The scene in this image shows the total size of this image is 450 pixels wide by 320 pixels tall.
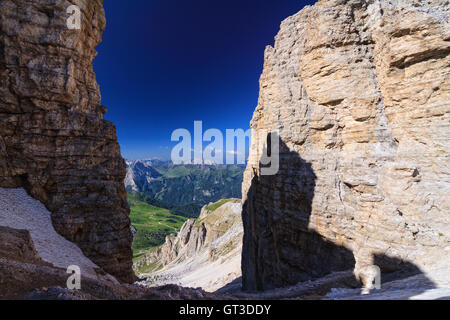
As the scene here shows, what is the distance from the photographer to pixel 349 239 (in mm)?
19922

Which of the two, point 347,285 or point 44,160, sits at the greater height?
point 44,160

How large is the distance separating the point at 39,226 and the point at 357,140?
34.5m

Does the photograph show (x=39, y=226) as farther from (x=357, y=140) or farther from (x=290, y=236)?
(x=357, y=140)

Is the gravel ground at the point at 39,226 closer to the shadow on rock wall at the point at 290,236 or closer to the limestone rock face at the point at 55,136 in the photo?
the limestone rock face at the point at 55,136

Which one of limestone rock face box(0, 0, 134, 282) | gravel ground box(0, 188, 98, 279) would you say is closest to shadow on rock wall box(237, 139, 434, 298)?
limestone rock face box(0, 0, 134, 282)

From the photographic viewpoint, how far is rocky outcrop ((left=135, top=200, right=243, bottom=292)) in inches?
2484

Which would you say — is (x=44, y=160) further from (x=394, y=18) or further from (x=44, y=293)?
(x=394, y=18)

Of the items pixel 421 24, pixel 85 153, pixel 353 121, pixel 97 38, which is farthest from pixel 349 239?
pixel 97 38

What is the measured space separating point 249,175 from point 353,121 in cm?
A: 2301

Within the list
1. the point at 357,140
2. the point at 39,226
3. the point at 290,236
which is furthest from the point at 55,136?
the point at 357,140

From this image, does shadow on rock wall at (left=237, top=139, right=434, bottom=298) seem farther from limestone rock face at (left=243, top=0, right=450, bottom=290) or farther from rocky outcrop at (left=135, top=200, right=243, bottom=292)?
rocky outcrop at (left=135, top=200, right=243, bottom=292)

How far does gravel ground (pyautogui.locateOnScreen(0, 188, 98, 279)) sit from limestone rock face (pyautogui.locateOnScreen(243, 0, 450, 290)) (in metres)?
22.7

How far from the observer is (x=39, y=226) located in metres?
21.0

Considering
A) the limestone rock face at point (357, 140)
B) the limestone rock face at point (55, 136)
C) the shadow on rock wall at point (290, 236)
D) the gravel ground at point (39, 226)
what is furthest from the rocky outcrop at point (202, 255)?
the gravel ground at point (39, 226)
